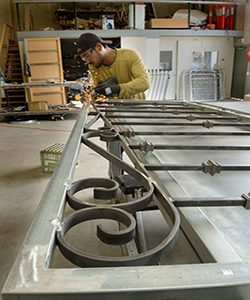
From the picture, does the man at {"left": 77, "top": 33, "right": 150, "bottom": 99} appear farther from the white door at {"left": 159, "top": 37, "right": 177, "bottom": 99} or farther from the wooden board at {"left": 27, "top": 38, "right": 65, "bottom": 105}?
the white door at {"left": 159, "top": 37, "right": 177, "bottom": 99}

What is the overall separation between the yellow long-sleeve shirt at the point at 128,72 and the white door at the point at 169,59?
7091mm

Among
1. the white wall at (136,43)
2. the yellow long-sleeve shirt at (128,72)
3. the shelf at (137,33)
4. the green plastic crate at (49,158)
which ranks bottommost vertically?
the green plastic crate at (49,158)

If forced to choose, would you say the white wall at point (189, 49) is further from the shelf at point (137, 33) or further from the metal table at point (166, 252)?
the metal table at point (166, 252)

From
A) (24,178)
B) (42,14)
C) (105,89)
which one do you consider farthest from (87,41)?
(42,14)

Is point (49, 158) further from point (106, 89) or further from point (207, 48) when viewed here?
point (207, 48)

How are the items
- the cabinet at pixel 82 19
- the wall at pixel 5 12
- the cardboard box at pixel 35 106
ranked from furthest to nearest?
the wall at pixel 5 12 → the cabinet at pixel 82 19 → the cardboard box at pixel 35 106

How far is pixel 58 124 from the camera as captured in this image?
6.81 meters

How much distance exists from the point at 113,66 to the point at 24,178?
2031 mm

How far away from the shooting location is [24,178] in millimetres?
3459

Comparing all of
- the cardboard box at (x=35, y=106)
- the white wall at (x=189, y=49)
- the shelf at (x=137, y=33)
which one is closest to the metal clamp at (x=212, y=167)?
the cardboard box at (x=35, y=106)

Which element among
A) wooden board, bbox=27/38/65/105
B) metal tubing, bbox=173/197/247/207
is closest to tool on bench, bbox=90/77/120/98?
metal tubing, bbox=173/197/247/207

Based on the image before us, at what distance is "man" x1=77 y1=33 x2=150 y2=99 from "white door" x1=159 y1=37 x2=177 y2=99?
7.11 m

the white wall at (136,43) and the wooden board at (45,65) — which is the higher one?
the white wall at (136,43)

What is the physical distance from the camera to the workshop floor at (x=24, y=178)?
2.14 m
